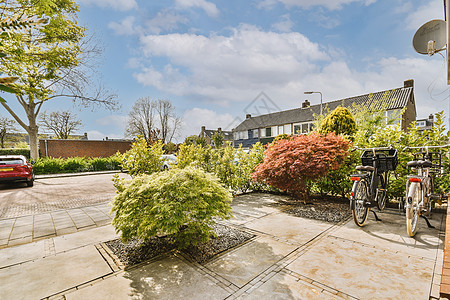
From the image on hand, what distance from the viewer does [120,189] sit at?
330 centimetres

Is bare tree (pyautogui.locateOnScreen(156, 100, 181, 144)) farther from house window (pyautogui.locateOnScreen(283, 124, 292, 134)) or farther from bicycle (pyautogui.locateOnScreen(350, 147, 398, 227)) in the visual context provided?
bicycle (pyautogui.locateOnScreen(350, 147, 398, 227))

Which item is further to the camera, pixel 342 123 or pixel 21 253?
pixel 342 123

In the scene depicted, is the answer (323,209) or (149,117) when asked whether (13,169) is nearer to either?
(323,209)

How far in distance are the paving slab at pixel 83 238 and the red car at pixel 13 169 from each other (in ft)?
27.4

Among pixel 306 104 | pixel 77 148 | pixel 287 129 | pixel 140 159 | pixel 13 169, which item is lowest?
pixel 13 169

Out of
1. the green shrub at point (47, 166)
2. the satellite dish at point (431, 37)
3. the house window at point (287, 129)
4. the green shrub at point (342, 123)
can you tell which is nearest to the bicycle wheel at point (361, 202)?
the satellite dish at point (431, 37)

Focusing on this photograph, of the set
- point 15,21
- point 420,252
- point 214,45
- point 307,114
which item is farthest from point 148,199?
point 307,114

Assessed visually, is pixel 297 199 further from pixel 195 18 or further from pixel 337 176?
pixel 195 18

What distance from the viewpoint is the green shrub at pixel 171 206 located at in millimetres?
2731

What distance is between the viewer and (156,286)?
2.23 metres

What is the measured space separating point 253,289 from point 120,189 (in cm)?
240

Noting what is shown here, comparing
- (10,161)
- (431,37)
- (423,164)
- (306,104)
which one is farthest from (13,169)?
(306,104)

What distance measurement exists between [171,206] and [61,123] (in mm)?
40251

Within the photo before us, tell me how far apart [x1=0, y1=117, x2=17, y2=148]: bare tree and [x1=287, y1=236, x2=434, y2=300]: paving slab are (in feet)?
115
